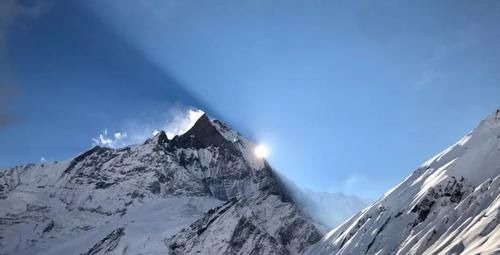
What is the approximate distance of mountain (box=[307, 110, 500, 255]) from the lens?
309 ft

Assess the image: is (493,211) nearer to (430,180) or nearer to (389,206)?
(430,180)

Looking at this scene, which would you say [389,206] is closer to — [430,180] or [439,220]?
[430,180]

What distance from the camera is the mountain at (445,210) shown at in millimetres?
94125

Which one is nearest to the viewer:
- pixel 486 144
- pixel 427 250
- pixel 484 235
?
pixel 484 235

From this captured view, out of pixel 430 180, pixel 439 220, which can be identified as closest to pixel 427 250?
pixel 439 220

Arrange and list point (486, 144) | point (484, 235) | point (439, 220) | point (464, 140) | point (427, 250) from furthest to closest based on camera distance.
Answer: point (464, 140), point (486, 144), point (439, 220), point (427, 250), point (484, 235)

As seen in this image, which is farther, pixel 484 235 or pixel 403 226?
pixel 403 226

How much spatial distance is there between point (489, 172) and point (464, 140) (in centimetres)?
1967

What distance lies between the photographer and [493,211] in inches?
3691

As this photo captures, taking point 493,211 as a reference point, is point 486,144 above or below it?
above

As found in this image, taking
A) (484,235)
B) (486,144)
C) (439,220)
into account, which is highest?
(486,144)

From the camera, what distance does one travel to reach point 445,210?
111688 mm

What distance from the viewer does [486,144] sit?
4739 inches

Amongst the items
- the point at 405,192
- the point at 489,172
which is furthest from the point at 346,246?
the point at 489,172
